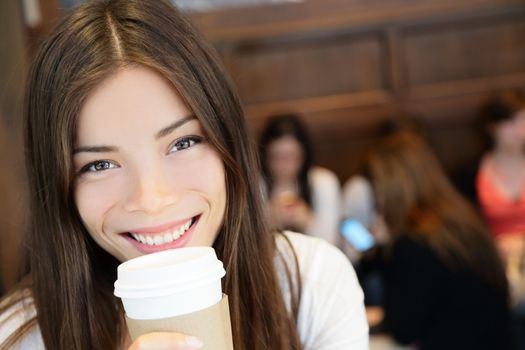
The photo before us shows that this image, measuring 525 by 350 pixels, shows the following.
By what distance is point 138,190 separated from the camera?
3.22ft

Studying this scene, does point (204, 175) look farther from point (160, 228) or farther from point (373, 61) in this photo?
point (373, 61)

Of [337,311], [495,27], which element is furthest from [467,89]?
[337,311]

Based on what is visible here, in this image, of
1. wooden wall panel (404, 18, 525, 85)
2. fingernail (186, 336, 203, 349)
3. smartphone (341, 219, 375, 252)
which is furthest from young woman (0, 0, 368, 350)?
wooden wall panel (404, 18, 525, 85)

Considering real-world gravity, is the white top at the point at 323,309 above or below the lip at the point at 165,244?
below

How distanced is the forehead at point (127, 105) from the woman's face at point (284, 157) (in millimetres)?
2537

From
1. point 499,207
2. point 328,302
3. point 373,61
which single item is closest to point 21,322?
point 328,302

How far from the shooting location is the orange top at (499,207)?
11.3ft

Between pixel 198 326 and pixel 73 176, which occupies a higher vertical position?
pixel 73 176

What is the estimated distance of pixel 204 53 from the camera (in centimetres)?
106

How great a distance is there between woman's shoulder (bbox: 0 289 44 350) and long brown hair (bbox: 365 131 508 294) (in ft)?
5.35

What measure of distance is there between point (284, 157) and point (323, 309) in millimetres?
2374

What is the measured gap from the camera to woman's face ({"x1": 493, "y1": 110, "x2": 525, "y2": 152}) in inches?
137

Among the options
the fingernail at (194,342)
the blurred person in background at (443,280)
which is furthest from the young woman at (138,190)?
the blurred person in background at (443,280)

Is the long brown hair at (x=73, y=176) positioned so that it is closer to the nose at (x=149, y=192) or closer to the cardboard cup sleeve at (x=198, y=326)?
the nose at (x=149, y=192)
